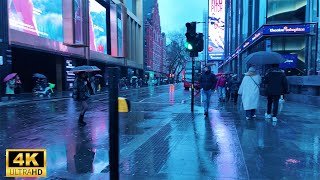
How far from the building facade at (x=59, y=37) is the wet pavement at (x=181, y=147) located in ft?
51.2

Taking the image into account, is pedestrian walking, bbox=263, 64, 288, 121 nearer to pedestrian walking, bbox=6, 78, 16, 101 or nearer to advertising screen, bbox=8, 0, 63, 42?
pedestrian walking, bbox=6, 78, 16, 101

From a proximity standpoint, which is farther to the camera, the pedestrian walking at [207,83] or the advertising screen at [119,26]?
the advertising screen at [119,26]

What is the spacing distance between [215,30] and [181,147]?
62899 millimetres

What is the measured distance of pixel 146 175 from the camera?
A: 17.1ft

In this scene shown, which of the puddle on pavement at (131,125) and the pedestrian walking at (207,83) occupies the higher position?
the pedestrian walking at (207,83)

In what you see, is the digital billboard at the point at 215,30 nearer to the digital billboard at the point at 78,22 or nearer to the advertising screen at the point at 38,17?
the digital billboard at the point at 78,22

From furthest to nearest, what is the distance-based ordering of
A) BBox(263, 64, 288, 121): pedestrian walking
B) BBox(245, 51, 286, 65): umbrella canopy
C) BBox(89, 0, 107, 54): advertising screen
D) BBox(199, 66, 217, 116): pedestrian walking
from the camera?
BBox(89, 0, 107, 54): advertising screen → BBox(199, 66, 217, 116): pedestrian walking → BBox(245, 51, 286, 65): umbrella canopy → BBox(263, 64, 288, 121): pedestrian walking

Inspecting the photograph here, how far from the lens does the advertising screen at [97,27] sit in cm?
4309

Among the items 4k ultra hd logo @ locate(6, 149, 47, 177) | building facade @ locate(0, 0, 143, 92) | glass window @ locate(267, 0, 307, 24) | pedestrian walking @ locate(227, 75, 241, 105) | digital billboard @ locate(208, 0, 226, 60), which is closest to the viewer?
4k ultra hd logo @ locate(6, 149, 47, 177)

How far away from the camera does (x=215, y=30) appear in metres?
67.8

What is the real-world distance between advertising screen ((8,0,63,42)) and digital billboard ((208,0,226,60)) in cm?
3841

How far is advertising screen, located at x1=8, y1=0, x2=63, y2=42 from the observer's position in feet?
83.1

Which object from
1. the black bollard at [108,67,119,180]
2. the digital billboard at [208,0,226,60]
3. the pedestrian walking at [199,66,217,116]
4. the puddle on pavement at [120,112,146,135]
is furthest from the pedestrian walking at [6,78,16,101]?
the digital billboard at [208,0,226,60]

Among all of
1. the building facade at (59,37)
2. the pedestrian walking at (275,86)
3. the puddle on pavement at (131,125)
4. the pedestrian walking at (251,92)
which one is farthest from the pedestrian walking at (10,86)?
the pedestrian walking at (275,86)
